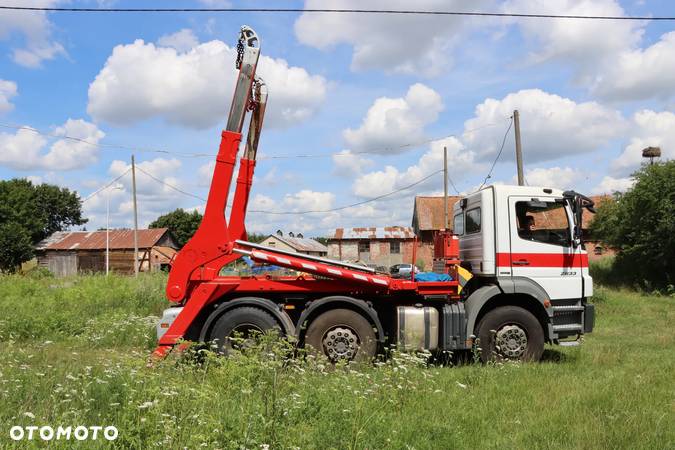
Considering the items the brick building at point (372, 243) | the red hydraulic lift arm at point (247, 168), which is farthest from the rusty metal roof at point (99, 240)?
the red hydraulic lift arm at point (247, 168)

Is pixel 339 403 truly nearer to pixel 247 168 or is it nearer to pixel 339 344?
pixel 339 344

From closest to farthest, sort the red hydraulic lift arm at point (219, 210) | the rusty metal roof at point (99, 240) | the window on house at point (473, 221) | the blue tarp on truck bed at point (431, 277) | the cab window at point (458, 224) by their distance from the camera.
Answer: the red hydraulic lift arm at point (219, 210) → the blue tarp on truck bed at point (431, 277) → the window on house at point (473, 221) → the cab window at point (458, 224) → the rusty metal roof at point (99, 240)

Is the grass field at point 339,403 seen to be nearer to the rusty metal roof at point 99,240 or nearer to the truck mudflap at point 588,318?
the truck mudflap at point 588,318

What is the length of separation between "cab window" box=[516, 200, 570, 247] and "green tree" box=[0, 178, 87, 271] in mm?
53020

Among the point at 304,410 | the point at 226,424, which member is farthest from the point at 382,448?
the point at 226,424

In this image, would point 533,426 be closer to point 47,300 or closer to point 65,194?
point 47,300

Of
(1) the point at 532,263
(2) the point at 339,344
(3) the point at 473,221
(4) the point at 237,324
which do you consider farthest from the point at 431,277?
(4) the point at 237,324

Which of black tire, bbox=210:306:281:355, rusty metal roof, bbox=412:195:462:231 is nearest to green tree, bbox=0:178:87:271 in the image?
rusty metal roof, bbox=412:195:462:231

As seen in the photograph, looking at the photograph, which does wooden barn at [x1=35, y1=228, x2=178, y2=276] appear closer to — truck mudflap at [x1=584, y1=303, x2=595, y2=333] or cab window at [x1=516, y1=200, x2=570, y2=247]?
cab window at [x1=516, y1=200, x2=570, y2=247]

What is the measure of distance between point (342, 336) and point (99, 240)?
1950 inches

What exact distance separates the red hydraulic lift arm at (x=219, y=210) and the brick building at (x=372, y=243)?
1724 inches

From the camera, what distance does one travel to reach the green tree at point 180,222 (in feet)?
255

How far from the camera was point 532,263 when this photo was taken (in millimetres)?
8570

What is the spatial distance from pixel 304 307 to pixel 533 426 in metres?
4.06
